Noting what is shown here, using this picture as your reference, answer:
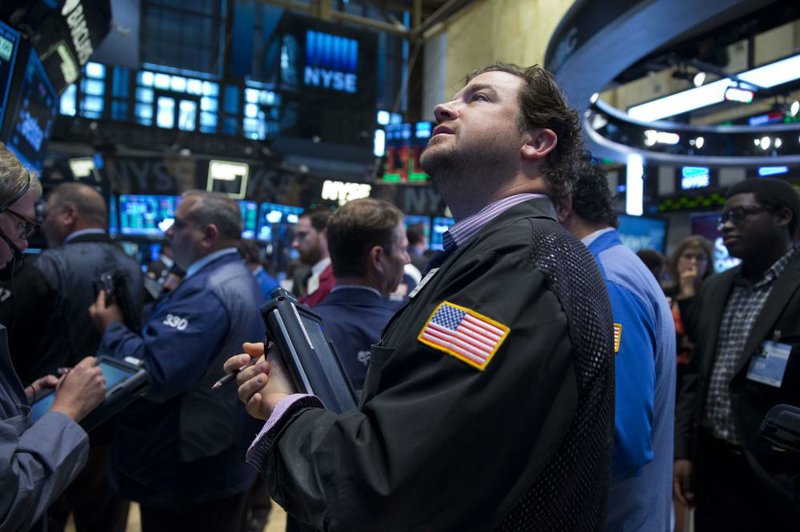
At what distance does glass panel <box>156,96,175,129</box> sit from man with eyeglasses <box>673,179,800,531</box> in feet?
46.8

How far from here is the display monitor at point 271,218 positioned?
9.01m

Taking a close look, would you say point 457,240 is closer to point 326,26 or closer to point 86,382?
point 86,382

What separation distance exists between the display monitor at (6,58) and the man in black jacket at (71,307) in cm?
52

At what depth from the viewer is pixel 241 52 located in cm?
1482

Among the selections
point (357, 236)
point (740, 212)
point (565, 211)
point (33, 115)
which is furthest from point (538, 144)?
point (33, 115)

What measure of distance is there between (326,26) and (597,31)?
7.38m

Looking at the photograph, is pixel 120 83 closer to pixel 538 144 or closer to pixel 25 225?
pixel 25 225

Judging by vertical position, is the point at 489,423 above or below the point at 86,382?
above

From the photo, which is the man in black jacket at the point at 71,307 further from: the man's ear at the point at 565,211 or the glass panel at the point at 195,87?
the glass panel at the point at 195,87

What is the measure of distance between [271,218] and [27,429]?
25.6ft

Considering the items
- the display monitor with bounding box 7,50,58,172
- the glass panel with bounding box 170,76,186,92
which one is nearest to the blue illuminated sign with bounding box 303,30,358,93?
the glass panel with bounding box 170,76,186,92

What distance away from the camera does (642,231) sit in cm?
748

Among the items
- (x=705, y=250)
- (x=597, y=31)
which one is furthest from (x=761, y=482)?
(x=597, y=31)

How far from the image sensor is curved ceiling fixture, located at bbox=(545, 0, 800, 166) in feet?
14.1
